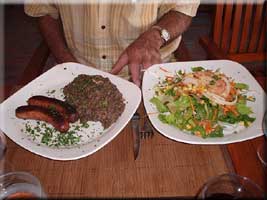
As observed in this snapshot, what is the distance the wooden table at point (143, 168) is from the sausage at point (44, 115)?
0.10 metres

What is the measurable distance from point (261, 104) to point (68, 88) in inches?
24.6

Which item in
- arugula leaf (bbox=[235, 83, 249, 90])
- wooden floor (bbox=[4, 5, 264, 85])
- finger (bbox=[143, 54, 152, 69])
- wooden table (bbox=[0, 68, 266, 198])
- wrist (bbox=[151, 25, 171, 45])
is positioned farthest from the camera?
wooden floor (bbox=[4, 5, 264, 85])

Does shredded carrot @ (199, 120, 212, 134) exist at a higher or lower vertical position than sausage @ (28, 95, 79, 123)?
lower

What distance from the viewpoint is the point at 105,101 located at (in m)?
1.08

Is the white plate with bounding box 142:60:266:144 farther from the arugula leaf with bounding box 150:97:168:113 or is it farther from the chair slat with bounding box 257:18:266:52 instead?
the chair slat with bounding box 257:18:266:52

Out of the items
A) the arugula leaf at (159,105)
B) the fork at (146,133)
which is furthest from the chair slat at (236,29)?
the fork at (146,133)

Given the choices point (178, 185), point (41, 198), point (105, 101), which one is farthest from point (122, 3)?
point (41, 198)

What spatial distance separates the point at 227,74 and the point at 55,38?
30.8 inches

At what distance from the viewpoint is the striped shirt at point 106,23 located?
1459mm

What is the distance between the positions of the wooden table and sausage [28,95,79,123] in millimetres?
139

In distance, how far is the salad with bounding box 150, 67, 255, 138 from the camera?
1.05m

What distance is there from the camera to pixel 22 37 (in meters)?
3.20

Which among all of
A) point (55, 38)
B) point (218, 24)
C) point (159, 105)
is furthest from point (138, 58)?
point (218, 24)

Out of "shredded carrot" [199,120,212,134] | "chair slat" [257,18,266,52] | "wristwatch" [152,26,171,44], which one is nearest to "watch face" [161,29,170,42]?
"wristwatch" [152,26,171,44]
